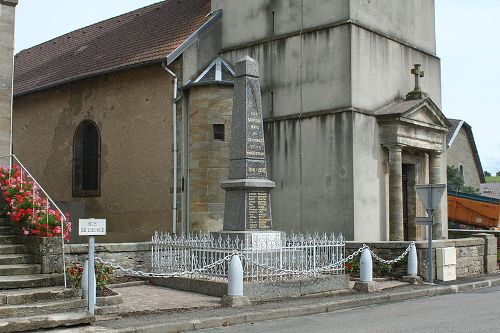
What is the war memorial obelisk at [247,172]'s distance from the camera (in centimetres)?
1304

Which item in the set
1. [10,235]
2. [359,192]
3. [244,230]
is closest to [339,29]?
[359,192]

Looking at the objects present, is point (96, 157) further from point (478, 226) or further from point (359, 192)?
point (478, 226)

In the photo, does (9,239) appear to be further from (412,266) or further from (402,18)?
(402,18)

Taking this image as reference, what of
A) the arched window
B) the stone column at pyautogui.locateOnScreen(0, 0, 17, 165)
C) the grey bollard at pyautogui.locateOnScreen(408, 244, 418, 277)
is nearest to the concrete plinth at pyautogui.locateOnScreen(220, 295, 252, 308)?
the grey bollard at pyautogui.locateOnScreen(408, 244, 418, 277)

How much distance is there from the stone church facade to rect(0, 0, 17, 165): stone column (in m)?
6.06

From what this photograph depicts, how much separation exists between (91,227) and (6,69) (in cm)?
570

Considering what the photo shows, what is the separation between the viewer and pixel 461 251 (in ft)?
55.2

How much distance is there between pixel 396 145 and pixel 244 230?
24.0ft

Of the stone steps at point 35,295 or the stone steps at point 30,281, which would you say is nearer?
the stone steps at point 35,295

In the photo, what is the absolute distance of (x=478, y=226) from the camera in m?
29.2

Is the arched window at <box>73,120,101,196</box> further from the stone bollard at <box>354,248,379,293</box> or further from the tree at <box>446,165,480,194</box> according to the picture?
the tree at <box>446,165,480,194</box>

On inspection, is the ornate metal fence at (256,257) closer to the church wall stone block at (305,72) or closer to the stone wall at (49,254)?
the stone wall at (49,254)

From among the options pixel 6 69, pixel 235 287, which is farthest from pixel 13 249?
pixel 6 69

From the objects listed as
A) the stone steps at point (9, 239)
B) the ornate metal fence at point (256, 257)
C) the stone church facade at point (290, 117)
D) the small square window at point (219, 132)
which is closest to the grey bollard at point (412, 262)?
the ornate metal fence at point (256, 257)
